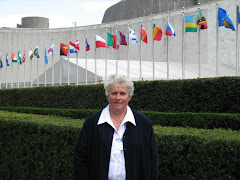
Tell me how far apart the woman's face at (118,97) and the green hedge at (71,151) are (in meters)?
1.29

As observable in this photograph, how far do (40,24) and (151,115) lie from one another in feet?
96.3

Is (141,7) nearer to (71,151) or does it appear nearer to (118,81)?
(71,151)

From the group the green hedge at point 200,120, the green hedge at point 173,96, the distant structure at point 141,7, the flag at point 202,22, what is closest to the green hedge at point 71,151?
the green hedge at point 200,120

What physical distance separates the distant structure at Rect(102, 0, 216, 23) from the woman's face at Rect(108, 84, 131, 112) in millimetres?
23005

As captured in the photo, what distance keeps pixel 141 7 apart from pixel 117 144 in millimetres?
26275

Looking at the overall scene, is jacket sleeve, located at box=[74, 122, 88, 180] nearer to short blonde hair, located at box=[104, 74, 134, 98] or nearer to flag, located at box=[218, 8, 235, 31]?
short blonde hair, located at box=[104, 74, 134, 98]

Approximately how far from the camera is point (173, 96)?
9.49m

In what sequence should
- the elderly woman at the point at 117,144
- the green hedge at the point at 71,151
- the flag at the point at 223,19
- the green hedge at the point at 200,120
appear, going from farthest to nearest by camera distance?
the flag at the point at 223,19 → the green hedge at the point at 200,120 → the green hedge at the point at 71,151 → the elderly woman at the point at 117,144

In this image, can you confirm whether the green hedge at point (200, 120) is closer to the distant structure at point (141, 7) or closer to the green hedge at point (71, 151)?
the green hedge at point (71, 151)

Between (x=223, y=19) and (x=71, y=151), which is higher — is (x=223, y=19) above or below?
above

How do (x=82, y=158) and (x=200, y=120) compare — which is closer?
(x=82, y=158)

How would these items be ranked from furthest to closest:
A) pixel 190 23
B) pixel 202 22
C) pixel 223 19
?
pixel 190 23
pixel 202 22
pixel 223 19

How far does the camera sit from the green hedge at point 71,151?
11.3ft

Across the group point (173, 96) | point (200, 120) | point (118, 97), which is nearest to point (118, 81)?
point (118, 97)
